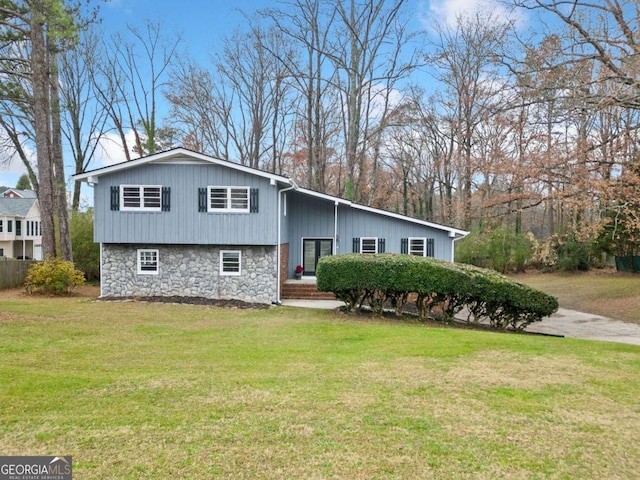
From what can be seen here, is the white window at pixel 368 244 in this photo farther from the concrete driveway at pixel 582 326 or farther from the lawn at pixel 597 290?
the lawn at pixel 597 290

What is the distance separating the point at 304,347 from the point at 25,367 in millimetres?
4233

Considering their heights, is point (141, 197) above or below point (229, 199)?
above

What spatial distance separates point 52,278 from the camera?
51.9ft

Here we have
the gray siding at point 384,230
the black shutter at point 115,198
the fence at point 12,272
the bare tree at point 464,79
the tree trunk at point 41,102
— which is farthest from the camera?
the bare tree at point 464,79

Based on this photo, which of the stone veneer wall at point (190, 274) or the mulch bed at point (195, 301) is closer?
the mulch bed at point (195, 301)

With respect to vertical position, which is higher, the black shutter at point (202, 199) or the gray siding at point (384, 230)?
the black shutter at point (202, 199)

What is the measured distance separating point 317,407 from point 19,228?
130 ft

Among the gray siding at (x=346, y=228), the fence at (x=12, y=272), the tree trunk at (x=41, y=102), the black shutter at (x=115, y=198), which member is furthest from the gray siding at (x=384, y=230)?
the fence at (x=12, y=272)

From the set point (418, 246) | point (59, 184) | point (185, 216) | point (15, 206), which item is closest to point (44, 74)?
point (59, 184)

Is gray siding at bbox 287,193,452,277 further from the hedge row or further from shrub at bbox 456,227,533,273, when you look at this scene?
shrub at bbox 456,227,533,273

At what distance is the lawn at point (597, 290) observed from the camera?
15872 millimetres

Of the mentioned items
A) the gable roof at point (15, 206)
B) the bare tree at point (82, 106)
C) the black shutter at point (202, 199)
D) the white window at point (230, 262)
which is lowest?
the white window at point (230, 262)

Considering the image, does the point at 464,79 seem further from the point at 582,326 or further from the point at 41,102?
the point at 41,102

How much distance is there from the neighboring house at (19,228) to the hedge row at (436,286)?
104 ft
